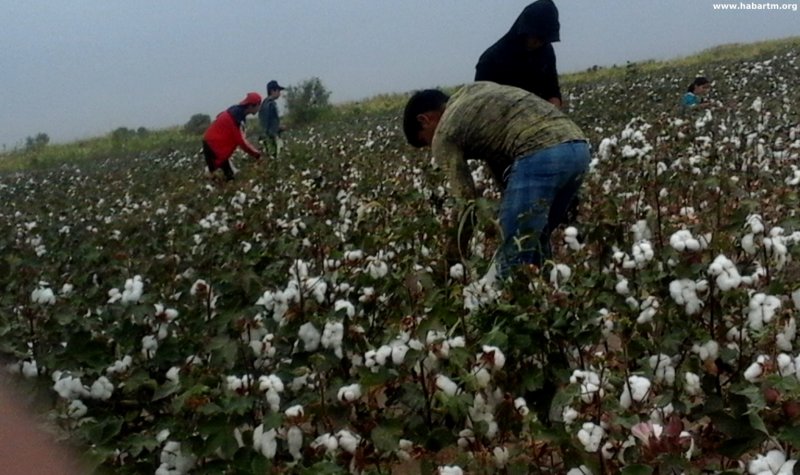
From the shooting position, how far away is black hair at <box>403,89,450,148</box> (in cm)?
368

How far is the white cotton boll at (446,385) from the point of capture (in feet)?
7.16

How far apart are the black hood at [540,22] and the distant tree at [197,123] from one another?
29.5m

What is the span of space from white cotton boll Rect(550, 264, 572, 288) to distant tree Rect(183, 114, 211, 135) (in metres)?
30.7

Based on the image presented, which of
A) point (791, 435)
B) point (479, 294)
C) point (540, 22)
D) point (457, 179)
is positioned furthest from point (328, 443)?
point (540, 22)

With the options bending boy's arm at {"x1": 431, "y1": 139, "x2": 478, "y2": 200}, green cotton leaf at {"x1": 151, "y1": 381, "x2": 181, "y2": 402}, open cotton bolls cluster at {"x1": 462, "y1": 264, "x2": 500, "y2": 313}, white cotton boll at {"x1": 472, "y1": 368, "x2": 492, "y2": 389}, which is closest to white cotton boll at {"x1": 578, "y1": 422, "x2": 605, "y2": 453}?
white cotton boll at {"x1": 472, "y1": 368, "x2": 492, "y2": 389}

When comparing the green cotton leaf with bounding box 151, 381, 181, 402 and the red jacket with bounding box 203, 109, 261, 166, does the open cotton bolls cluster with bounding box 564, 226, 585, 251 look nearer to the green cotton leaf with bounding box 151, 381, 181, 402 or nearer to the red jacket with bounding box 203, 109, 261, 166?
the green cotton leaf with bounding box 151, 381, 181, 402

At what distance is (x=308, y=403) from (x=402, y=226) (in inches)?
46.4

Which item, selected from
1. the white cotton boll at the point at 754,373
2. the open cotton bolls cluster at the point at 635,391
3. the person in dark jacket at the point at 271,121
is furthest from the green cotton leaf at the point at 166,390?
the person in dark jacket at the point at 271,121

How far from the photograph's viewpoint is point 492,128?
11.9 ft

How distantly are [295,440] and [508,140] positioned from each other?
6.09ft

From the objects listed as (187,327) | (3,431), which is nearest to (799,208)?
(187,327)

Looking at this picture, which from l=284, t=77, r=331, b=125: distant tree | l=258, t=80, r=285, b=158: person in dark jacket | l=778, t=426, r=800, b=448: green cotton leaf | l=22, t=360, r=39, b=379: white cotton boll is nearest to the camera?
l=778, t=426, r=800, b=448: green cotton leaf

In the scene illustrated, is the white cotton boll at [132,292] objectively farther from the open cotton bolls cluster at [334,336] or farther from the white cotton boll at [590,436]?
→ the white cotton boll at [590,436]

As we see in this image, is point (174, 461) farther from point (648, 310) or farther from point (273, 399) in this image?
point (648, 310)
